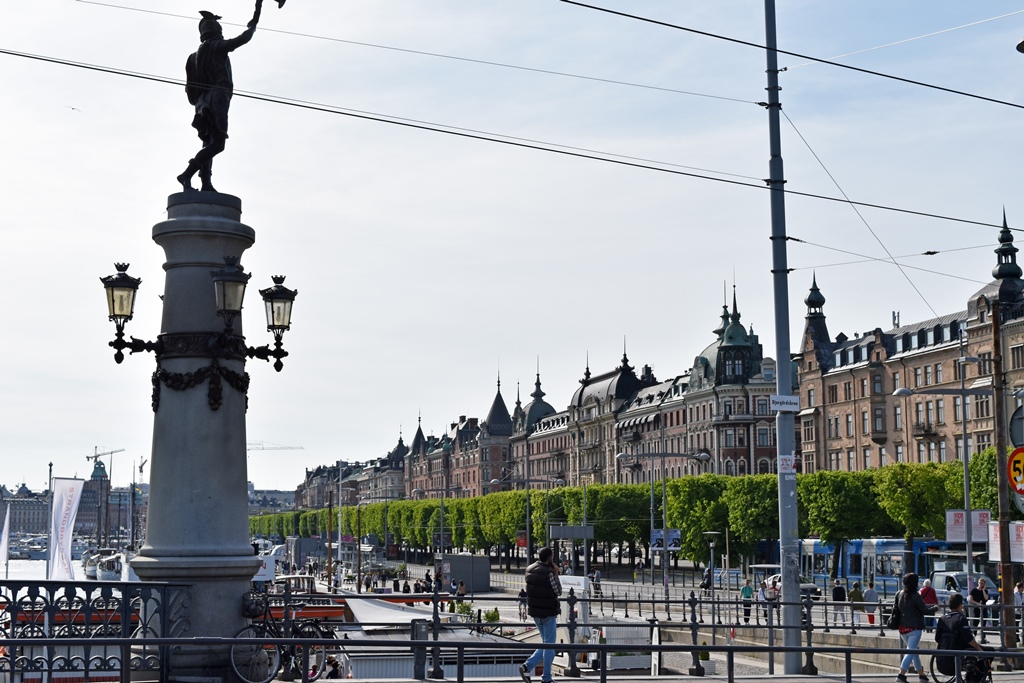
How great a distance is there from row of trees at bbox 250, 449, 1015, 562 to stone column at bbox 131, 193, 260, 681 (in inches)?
2273

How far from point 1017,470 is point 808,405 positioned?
91375mm

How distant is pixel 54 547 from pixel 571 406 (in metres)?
127

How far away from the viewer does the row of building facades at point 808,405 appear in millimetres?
84250

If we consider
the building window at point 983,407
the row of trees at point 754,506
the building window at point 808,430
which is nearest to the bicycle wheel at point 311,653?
the row of trees at point 754,506

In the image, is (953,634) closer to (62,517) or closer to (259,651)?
(259,651)

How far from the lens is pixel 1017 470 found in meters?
18.7

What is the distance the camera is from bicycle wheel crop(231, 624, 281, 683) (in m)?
13.0

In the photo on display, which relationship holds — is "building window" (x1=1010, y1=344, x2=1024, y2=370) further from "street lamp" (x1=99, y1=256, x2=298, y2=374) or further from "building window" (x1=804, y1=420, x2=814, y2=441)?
"street lamp" (x1=99, y1=256, x2=298, y2=374)

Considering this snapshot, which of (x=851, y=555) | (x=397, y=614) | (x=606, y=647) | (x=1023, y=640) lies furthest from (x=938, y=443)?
(x=606, y=647)

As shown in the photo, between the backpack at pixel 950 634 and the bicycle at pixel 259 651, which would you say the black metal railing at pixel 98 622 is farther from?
the backpack at pixel 950 634

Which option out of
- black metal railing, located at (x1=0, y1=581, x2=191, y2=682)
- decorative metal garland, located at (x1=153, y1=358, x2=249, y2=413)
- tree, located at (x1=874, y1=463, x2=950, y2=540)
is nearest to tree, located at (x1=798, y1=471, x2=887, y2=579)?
tree, located at (x1=874, y1=463, x2=950, y2=540)

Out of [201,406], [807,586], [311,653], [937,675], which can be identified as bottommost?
[807,586]

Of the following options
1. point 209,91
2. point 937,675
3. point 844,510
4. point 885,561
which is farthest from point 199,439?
point 844,510

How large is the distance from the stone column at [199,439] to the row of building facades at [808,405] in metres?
45.2
